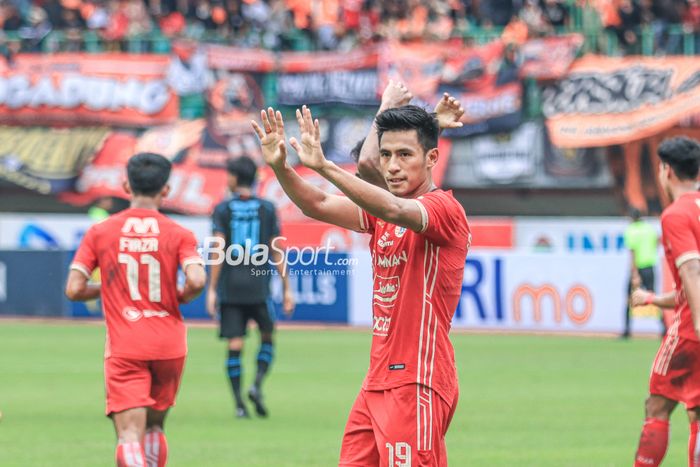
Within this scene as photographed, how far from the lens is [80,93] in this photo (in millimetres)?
31469

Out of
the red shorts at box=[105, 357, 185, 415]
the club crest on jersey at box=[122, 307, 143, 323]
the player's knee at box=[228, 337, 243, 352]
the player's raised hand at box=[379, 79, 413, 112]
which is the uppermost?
the player's raised hand at box=[379, 79, 413, 112]

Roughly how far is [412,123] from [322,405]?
864 cm

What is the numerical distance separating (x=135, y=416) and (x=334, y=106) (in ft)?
71.2

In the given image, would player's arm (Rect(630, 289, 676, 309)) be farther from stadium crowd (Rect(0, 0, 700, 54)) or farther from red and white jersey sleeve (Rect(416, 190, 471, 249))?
stadium crowd (Rect(0, 0, 700, 54))

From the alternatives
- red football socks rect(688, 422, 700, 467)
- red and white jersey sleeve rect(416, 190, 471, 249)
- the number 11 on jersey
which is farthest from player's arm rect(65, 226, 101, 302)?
red football socks rect(688, 422, 700, 467)

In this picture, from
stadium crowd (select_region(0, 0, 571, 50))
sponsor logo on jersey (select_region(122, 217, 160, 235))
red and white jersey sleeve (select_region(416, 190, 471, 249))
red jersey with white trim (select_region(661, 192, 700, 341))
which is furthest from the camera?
stadium crowd (select_region(0, 0, 571, 50))

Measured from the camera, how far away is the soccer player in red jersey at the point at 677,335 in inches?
309

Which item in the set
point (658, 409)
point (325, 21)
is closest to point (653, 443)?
point (658, 409)

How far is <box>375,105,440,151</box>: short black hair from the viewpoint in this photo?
19.9 feet

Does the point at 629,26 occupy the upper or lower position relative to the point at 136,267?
upper

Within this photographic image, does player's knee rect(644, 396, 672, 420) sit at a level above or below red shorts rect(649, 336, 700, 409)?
below

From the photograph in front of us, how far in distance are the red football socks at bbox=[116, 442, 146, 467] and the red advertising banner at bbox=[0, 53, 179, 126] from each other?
76.5ft

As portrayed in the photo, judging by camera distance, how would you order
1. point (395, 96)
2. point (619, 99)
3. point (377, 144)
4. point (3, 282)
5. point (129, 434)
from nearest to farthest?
point (377, 144)
point (395, 96)
point (129, 434)
point (619, 99)
point (3, 282)

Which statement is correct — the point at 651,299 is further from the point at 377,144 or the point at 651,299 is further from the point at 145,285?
the point at 145,285
